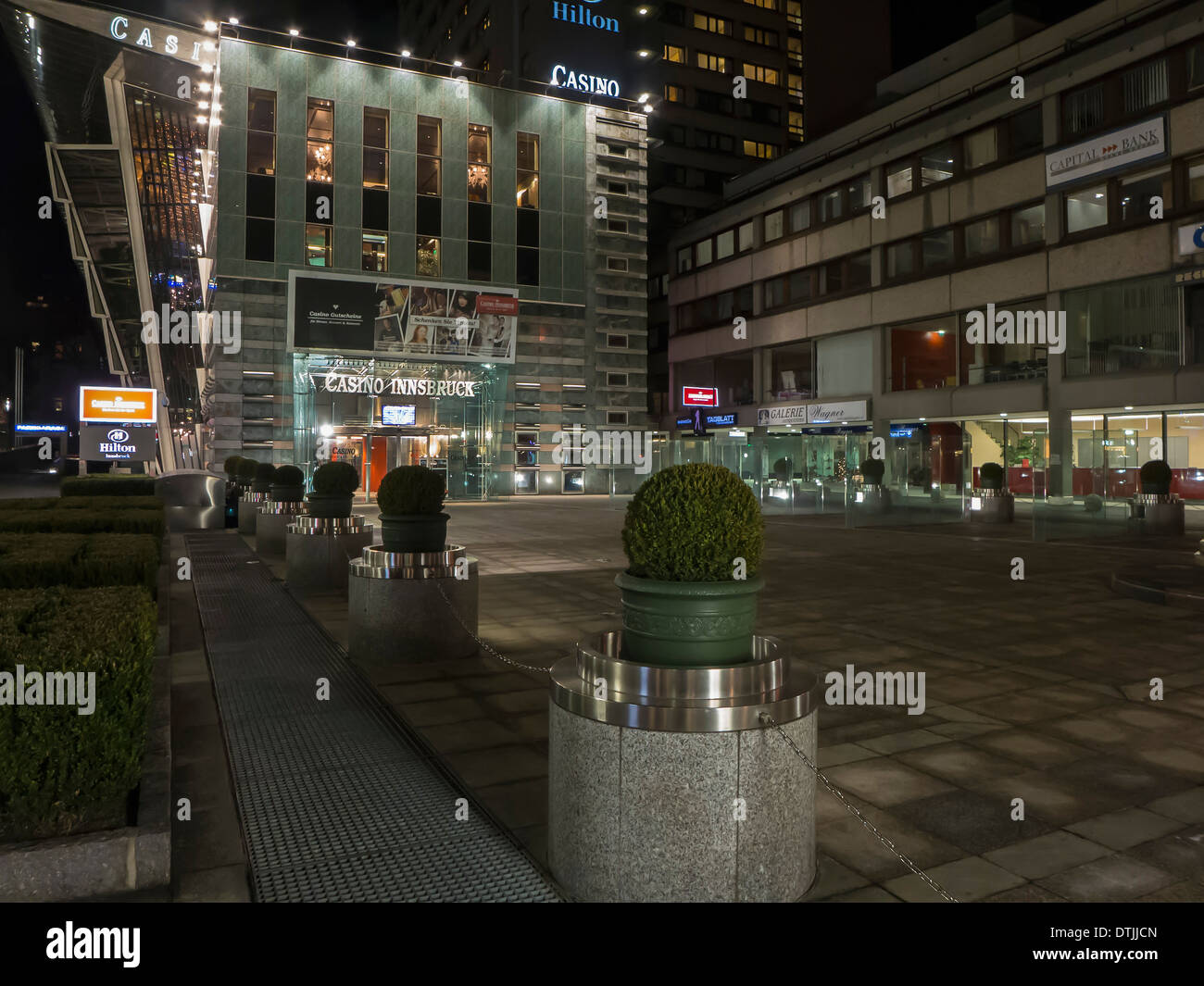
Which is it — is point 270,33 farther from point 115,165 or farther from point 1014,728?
point 1014,728

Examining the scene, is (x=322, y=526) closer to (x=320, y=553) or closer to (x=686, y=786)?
(x=320, y=553)

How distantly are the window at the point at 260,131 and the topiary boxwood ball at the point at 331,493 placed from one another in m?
33.4

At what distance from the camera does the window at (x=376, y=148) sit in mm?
42312

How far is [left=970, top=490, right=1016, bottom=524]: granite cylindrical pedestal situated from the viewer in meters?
26.8

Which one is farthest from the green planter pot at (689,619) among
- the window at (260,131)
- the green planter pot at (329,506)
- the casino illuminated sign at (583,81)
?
the casino illuminated sign at (583,81)

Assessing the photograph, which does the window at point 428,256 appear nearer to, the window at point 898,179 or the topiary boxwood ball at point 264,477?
the window at point 898,179

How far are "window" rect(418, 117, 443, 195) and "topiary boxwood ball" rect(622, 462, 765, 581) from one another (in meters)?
43.5

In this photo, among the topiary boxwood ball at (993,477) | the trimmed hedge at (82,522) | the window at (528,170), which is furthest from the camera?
the window at (528,170)

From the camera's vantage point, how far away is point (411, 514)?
826 centimetres

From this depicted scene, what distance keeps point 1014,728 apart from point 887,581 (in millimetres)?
7717

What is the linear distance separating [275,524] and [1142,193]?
3106 cm

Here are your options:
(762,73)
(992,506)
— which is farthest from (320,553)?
(762,73)

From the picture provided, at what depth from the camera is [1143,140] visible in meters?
29.6
